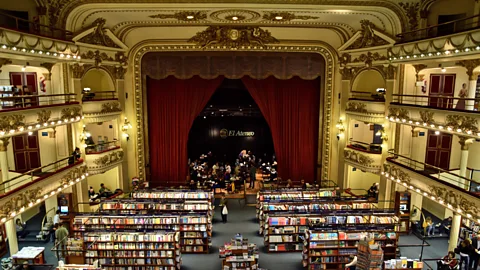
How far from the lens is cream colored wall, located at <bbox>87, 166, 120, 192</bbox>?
16.1 metres

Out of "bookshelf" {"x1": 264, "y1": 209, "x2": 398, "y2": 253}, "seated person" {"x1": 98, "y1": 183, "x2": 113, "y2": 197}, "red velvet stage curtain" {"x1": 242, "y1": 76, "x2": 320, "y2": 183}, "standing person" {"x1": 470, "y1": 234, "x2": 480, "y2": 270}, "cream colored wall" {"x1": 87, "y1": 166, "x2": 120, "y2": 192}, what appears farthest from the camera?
"red velvet stage curtain" {"x1": 242, "y1": 76, "x2": 320, "y2": 183}

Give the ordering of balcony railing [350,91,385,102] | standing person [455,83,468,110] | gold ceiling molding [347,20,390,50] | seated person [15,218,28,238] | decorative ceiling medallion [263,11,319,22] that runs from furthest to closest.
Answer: balcony railing [350,91,385,102] < gold ceiling molding [347,20,390,50] < decorative ceiling medallion [263,11,319,22] < seated person [15,218,28,238] < standing person [455,83,468,110]

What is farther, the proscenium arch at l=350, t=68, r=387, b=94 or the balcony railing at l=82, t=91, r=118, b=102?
the proscenium arch at l=350, t=68, r=387, b=94

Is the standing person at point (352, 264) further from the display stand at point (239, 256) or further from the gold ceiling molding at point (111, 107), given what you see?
the gold ceiling molding at point (111, 107)

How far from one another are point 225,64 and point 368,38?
5829 mm

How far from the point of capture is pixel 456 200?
939 cm

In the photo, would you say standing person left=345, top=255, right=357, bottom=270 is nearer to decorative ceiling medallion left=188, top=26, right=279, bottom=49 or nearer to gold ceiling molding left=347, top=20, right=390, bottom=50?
gold ceiling molding left=347, top=20, right=390, bottom=50

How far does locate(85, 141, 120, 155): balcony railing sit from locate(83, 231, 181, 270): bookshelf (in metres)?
4.48

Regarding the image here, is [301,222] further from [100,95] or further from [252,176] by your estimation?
[100,95]

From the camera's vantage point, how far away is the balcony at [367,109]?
13.3 metres

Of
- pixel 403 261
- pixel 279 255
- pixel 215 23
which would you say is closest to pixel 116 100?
pixel 215 23

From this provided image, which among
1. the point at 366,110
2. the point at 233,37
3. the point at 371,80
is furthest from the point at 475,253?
the point at 233,37

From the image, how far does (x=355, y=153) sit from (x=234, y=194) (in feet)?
18.6

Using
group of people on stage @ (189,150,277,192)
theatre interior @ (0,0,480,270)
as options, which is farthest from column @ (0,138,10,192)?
group of people on stage @ (189,150,277,192)
